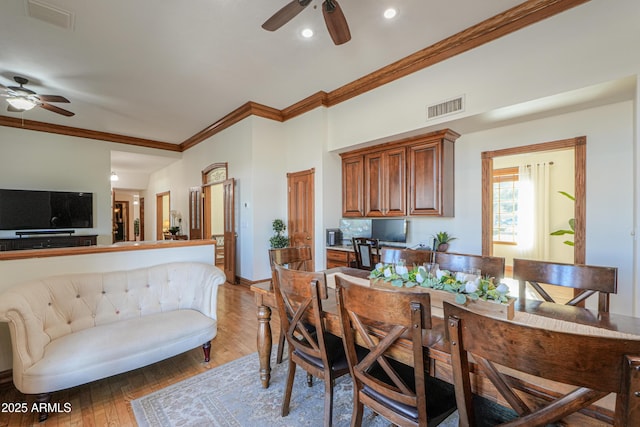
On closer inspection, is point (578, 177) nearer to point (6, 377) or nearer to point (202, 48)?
point (202, 48)

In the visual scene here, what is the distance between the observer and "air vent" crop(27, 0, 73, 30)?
8.55 feet

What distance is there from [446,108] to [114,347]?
13.1ft

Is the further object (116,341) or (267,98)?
(267,98)

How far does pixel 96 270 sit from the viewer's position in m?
2.53

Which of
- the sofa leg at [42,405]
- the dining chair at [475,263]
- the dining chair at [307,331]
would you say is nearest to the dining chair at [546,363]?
the dining chair at [307,331]

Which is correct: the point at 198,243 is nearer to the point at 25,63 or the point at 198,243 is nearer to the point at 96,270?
the point at 96,270

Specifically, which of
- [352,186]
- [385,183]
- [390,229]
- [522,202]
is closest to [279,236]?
[352,186]

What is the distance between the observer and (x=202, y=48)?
3.35 metres

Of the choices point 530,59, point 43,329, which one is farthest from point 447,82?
point 43,329

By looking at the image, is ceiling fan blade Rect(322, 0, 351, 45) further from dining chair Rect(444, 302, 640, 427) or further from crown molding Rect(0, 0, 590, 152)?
dining chair Rect(444, 302, 640, 427)

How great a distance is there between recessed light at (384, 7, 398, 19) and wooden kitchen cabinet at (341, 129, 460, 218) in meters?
1.55

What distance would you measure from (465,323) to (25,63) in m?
5.63

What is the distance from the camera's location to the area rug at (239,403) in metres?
1.82

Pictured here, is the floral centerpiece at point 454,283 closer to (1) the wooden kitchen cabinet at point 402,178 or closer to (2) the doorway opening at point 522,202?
(1) the wooden kitchen cabinet at point 402,178
